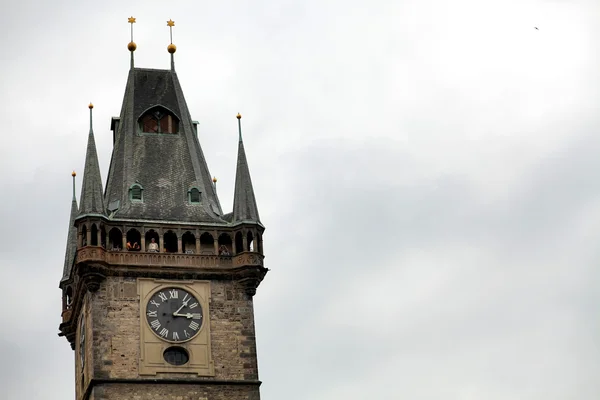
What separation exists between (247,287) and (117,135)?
10431 mm

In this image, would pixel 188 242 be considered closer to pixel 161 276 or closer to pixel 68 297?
pixel 161 276

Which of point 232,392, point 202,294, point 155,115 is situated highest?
point 155,115

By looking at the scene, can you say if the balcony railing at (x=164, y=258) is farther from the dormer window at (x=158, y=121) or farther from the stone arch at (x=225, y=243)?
the dormer window at (x=158, y=121)

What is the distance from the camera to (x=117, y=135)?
7431cm

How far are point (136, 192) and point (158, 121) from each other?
4.67 m

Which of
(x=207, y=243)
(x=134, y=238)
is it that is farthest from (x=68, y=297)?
(x=207, y=243)

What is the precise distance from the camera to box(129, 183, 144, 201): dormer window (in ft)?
232

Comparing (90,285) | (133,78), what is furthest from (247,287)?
(133,78)

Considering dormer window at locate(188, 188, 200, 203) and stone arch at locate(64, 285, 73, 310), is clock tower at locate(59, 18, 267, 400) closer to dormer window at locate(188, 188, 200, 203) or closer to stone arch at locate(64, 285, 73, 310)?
dormer window at locate(188, 188, 200, 203)

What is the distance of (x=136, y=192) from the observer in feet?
233

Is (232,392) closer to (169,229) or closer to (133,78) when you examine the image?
(169,229)

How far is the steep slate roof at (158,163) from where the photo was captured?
70.6 meters

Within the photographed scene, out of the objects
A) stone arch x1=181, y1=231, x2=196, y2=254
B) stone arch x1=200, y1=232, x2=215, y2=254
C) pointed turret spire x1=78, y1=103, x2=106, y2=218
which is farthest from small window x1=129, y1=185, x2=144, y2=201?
stone arch x1=200, y1=232, x2=215, y2=254

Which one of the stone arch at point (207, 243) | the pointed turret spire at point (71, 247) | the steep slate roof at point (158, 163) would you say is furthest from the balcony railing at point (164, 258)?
the pointed turret spire at point (71, 247)
